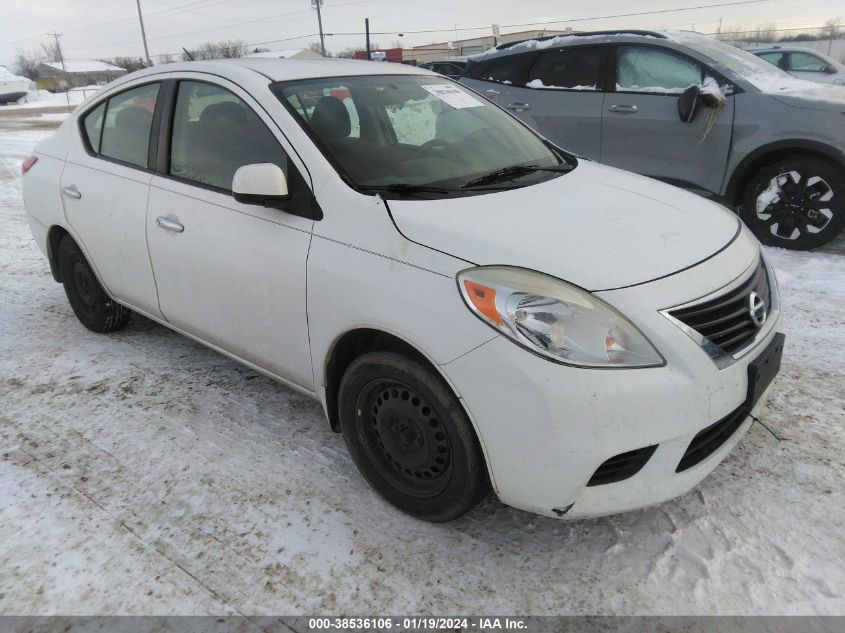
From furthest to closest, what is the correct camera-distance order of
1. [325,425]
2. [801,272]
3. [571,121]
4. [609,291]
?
[571,121] < [801,272] < [325,425] < [609,291]

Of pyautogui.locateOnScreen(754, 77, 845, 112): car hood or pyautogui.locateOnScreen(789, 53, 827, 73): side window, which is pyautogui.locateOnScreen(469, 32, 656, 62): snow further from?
pyautogui.locateOnScreen(789, 53, 827, 73): side window

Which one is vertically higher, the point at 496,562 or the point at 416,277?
the point at 416,277

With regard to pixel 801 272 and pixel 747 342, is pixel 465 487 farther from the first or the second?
pixel 801 272

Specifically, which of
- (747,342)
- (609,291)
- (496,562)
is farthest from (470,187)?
(496,562)

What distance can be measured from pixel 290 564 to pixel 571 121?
5.40m

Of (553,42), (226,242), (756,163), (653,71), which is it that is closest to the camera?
(226,242)

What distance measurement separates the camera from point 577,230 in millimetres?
2229

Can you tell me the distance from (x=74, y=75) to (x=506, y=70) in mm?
86077

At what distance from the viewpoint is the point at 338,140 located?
265 cm


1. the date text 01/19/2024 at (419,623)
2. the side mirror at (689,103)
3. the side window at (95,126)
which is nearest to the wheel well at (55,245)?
the side window at (95,126)

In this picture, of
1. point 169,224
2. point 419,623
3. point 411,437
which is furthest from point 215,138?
point 419,623

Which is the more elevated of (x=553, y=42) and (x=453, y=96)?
(x=553, y=42)

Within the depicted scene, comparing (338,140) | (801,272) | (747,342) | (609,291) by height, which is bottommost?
(801,272)

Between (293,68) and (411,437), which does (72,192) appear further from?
(411,437)
